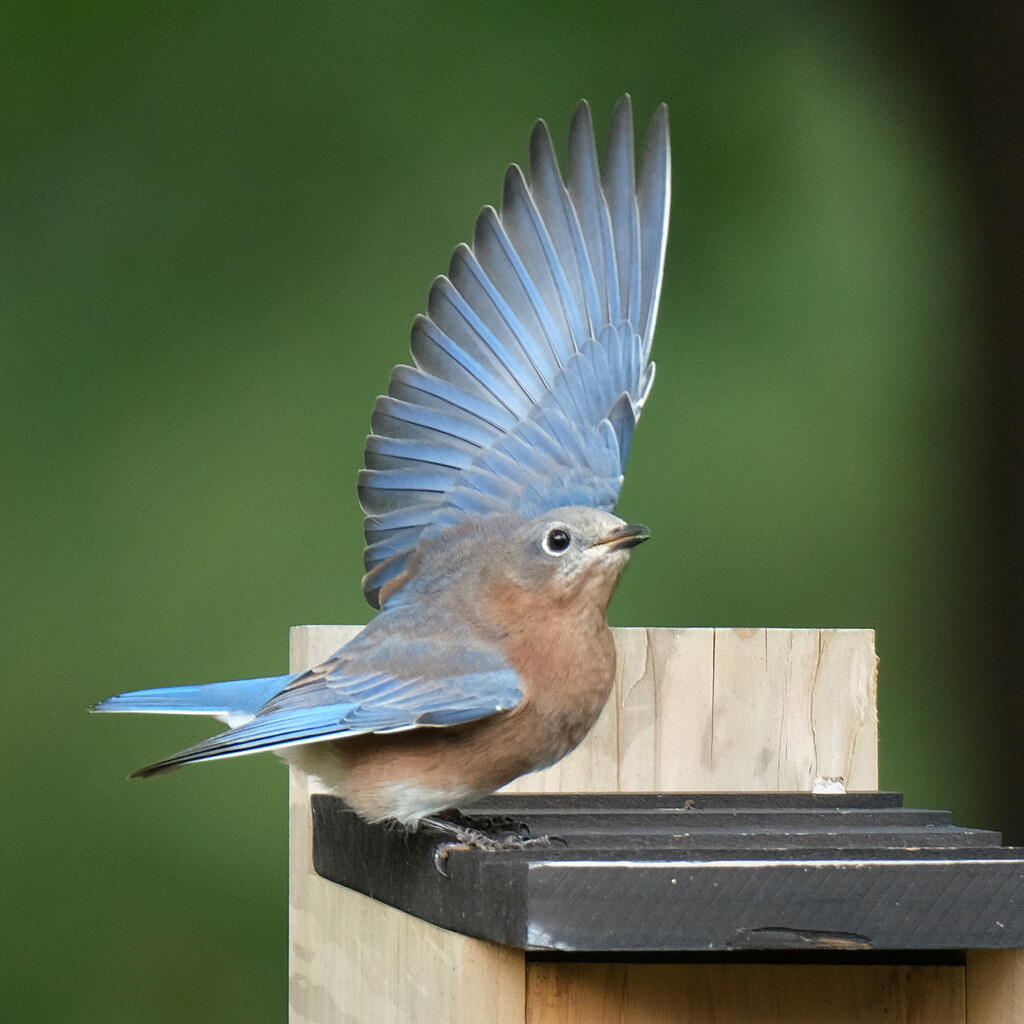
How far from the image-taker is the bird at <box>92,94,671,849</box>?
119 inches

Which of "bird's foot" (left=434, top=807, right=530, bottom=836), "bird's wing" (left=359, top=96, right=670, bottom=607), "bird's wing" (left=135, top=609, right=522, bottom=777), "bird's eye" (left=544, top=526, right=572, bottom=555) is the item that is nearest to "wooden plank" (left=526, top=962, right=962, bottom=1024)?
"bird's foot" (left=434, top=807, right=530, bottom=836)

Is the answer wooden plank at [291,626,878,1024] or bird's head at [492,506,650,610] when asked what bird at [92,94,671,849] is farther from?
wooden plank at [291,626,878,1024]

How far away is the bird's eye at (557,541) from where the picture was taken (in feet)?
10.3

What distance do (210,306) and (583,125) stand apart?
8.49ft

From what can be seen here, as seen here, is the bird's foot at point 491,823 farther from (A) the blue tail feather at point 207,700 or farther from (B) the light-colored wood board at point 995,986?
(B) the light-colored wood board at point 995,986

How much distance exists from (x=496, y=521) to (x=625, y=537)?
1.17ft

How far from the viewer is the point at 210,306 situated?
5.95 m

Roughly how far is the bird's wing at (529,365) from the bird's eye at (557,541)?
0.36 m

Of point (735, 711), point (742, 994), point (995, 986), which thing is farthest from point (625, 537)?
point (995, 986)

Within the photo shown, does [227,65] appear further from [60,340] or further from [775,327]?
[775,327]

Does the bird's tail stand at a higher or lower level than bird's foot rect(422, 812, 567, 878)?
higher

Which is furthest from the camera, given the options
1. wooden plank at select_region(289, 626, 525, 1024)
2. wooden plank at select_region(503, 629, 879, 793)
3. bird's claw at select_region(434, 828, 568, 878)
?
wooden plank at select_region(503, 629, 879, 793)

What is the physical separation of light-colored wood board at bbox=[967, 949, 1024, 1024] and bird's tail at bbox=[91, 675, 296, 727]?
4.50ft

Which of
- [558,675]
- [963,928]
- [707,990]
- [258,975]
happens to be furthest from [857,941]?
[258,975]
